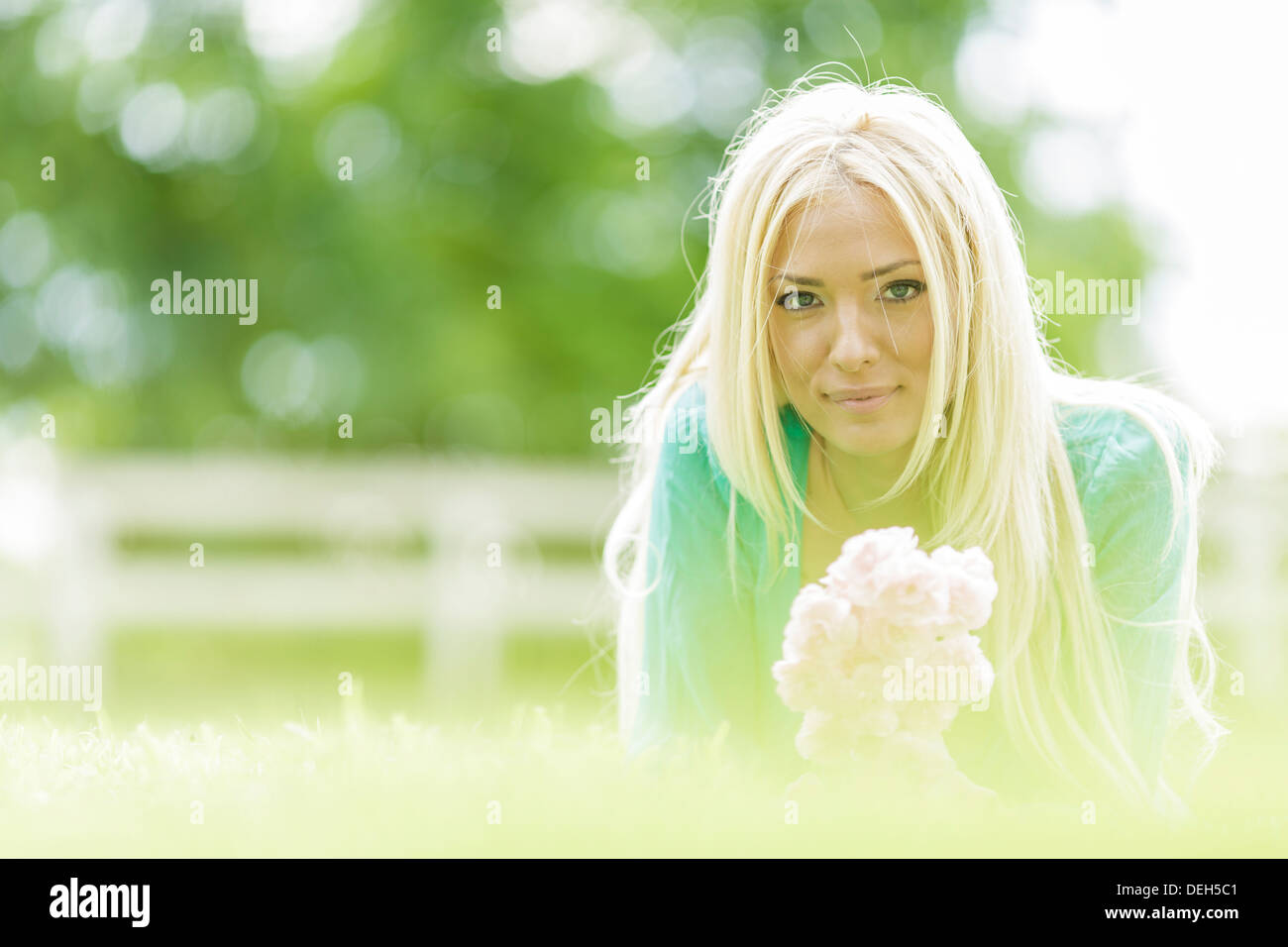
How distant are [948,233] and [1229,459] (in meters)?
4.92

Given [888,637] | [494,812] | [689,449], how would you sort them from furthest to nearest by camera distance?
[689,449] < [494,812] < [888,637]

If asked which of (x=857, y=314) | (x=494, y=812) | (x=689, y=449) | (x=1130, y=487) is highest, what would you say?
(x=857, y=314)

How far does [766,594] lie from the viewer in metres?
2.12

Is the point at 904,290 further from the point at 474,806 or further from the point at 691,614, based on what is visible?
the point at 474,806

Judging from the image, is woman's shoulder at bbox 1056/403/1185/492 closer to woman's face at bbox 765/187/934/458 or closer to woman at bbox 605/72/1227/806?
woman at bbox 605/72/1227/806

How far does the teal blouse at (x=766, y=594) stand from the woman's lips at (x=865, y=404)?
24cm

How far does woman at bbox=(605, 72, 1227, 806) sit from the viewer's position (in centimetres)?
187

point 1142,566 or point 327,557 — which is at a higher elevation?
point 327,557

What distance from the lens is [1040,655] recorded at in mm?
1990

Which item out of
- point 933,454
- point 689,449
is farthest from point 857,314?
point 689,449

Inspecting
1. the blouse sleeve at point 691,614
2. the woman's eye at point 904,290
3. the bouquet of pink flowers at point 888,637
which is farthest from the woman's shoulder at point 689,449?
the bouquet of pink flowers at point 888,637

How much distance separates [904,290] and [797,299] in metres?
0.15

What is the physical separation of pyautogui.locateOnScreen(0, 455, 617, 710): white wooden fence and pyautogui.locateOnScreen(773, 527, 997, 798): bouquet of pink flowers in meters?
5.28

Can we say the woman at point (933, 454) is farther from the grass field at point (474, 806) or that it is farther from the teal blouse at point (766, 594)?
the grass field at point (474, 806)
